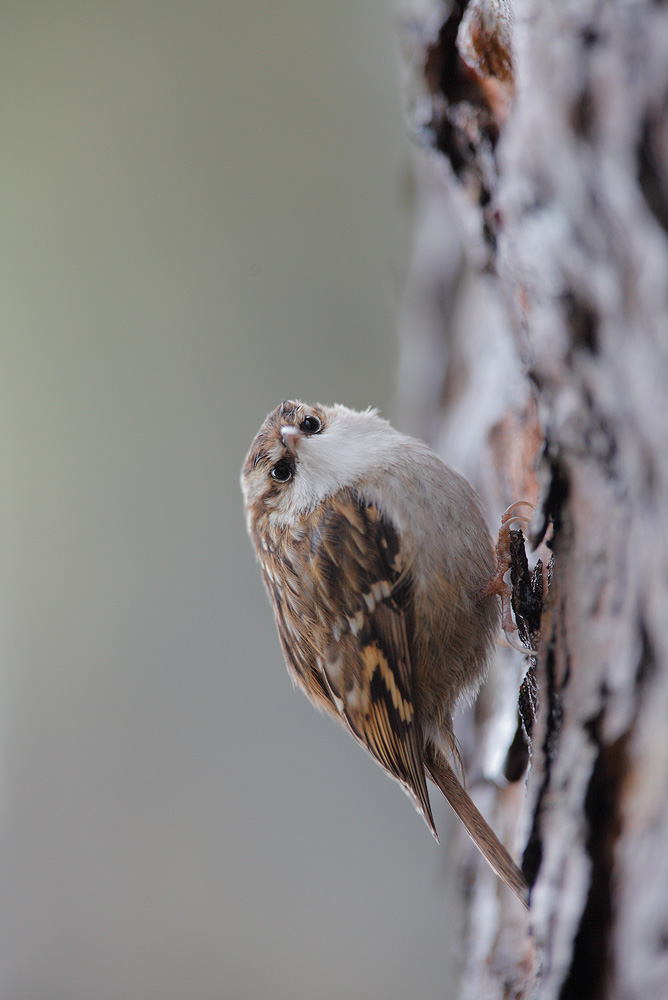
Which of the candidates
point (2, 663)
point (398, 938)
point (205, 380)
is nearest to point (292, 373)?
point (205, 380)

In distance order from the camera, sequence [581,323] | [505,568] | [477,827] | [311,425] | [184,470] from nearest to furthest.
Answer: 1. [581,323]
2. [477,827]
3. [505,568]
4. [311,425]
5. [184,470]

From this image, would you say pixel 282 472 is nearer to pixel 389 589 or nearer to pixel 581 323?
pixel 389 589

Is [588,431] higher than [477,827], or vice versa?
[588,431]

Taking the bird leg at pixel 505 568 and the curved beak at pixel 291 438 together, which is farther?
the curved beak at pixel 291 438

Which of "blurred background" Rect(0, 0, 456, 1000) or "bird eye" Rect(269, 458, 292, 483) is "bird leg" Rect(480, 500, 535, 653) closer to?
"bird eye" Rect(269, 458, 292, 483)

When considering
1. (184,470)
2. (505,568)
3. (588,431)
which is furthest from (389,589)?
(184,470)

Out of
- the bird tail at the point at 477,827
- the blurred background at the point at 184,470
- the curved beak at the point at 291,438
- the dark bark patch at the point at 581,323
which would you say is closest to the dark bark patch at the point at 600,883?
the bird tail at the point at 477,827

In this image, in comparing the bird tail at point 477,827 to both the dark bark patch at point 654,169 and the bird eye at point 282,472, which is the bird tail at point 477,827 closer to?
the bird eye at point 282,472

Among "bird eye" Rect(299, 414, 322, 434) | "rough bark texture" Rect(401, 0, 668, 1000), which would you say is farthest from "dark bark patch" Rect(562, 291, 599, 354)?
"bird eye" Rect(299, 414, 322, 434)
